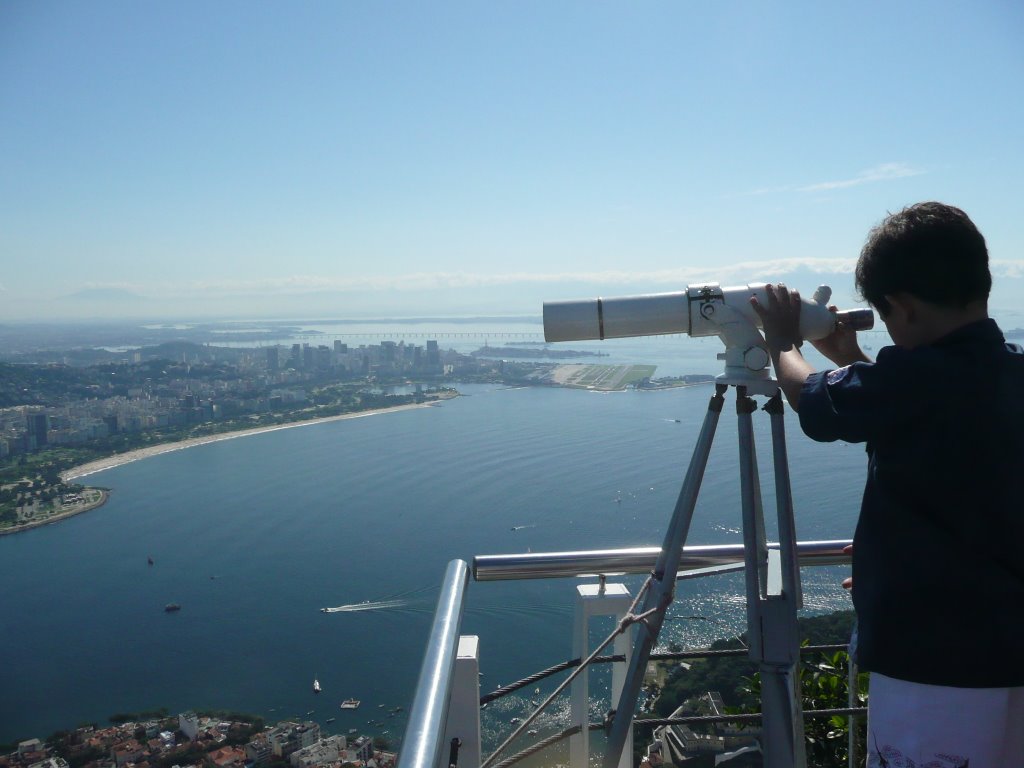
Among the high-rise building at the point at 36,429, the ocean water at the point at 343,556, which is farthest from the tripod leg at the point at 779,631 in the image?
the high-rise building at the point at 36,429

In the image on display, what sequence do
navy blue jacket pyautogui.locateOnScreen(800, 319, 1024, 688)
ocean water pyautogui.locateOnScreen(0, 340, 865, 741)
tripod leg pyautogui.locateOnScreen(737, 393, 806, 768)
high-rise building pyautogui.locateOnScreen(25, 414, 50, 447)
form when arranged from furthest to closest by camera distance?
high-rise building pyautogui.locateOnScreen(25, 414, 50, 447), ocean water pyautogui.locateOnScreen(0, 340, 865, 741), tripod leg pyautogui.locateOnScreen(737, 393, 806, 768), navy blue jacket pyautogui.locateOnScreen(800, 319, 1024, 688)

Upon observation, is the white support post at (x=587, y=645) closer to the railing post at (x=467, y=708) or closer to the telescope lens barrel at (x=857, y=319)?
the railing post at (x=467, y=708)

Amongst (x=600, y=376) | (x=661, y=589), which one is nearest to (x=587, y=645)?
(x=661, y=589)

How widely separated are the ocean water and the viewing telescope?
3.87 m

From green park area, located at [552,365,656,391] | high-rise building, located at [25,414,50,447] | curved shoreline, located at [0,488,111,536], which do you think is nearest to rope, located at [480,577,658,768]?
curved shoreline, located at [0,488,111,536]

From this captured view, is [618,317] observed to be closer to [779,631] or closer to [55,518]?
[779,631]

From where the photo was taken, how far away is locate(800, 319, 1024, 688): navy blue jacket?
0.68 meters

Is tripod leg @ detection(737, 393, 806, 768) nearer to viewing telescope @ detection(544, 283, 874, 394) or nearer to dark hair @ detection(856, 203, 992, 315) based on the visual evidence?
viewing telescope @ detection(544, 283, 874, 394)

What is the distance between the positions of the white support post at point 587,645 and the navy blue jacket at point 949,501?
1.77 ft

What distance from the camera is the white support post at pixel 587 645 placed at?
1226mm

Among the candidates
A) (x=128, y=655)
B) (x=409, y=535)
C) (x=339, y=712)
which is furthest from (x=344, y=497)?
(x=339, y=712)

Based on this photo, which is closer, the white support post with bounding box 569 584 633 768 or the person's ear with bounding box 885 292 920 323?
the person's ear with bounding box 885 292 920 323

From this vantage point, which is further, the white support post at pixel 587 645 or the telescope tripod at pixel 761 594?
the white support post at pixel 587 645

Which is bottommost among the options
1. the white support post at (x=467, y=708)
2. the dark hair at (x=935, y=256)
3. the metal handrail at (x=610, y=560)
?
the white support post at (x=467, y=708)
